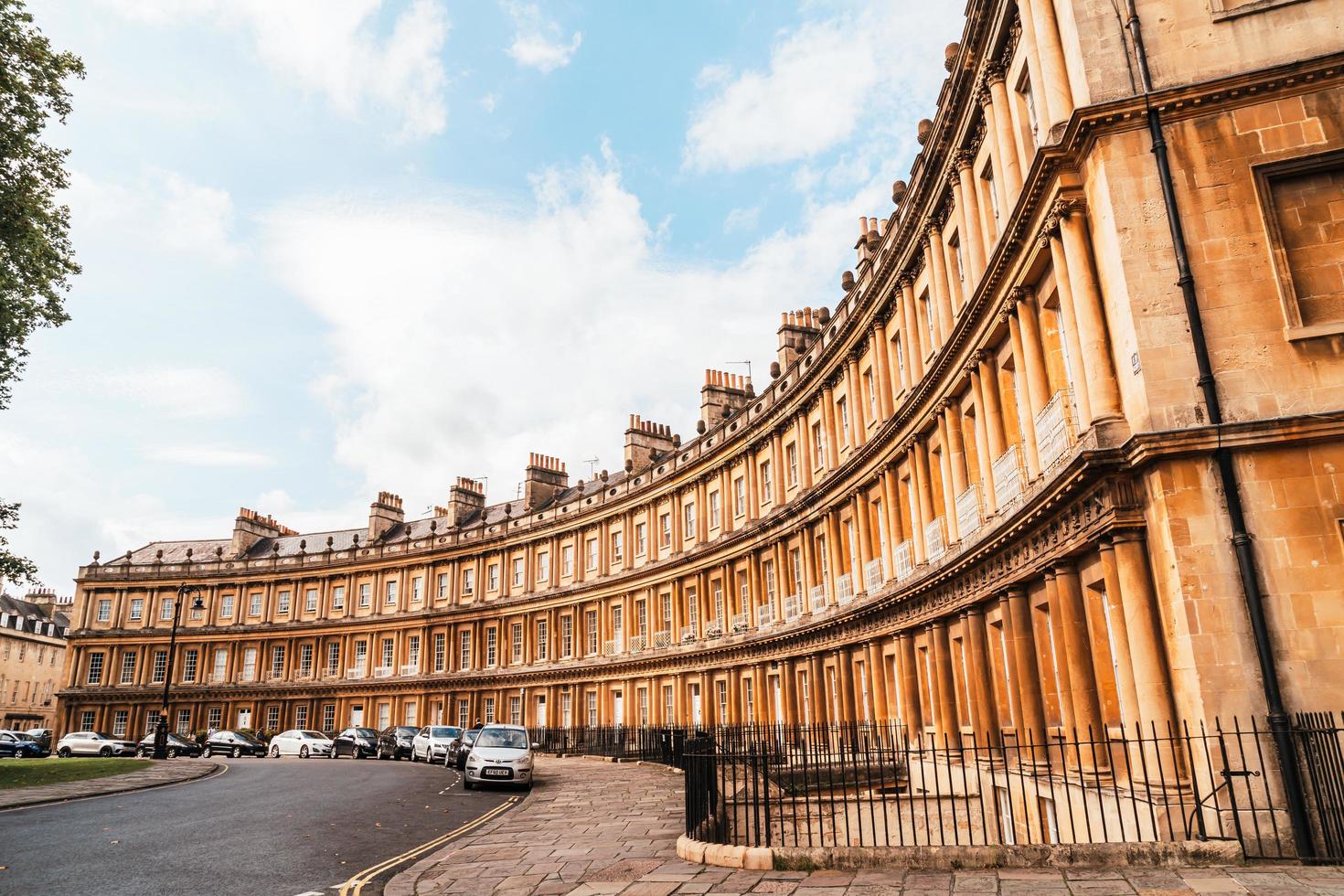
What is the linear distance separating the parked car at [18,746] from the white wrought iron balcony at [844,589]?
34968 mm

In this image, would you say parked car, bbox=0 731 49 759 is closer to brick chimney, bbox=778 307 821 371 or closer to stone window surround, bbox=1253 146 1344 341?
brick chimney, bbox=778 307 821 371

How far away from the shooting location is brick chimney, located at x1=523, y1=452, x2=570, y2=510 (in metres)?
53.6

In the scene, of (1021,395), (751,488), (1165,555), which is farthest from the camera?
(751,488)

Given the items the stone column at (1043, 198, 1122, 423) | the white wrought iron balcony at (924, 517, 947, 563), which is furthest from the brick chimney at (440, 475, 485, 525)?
the stone column at (1043, 198, 1122, 423)


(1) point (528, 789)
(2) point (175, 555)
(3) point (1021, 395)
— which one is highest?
(2) point (175, 555)

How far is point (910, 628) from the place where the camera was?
21.1 meters

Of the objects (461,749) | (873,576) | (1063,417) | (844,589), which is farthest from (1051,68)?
(461,749)

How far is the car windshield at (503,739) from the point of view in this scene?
77.4 ft

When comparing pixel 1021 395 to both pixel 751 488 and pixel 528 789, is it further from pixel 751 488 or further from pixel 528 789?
pixel 751 488

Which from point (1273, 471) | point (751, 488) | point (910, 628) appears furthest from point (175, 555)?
point (1273, 471)

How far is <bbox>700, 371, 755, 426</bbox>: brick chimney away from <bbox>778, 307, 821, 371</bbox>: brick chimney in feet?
22.3

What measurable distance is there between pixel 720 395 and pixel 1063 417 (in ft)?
89.1

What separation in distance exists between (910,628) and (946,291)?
7671mm

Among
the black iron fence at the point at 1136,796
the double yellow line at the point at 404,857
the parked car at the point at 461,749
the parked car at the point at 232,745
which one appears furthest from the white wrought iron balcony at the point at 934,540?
the parked car at the point at 232,745
